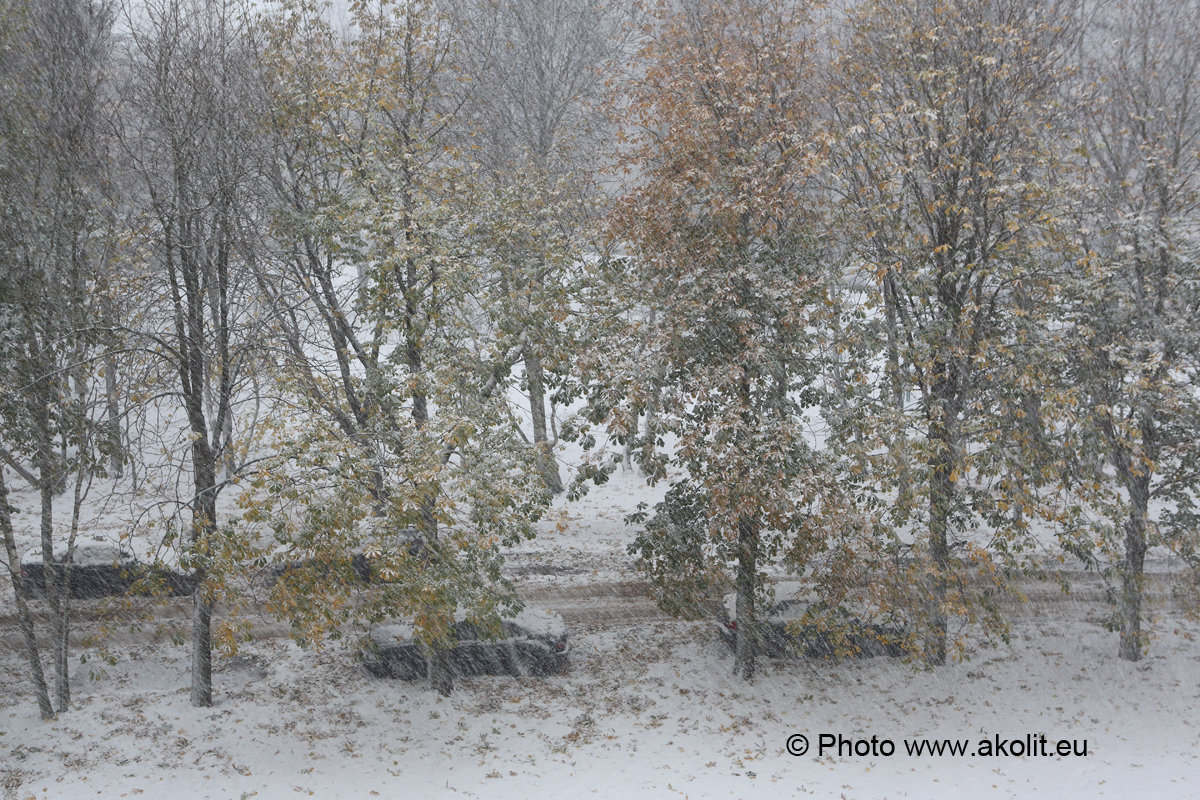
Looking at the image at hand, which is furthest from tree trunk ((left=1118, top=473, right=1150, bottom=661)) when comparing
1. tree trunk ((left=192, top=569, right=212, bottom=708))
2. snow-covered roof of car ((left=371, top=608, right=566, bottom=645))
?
tree trunk ((left=192, top=569, right=212, bottom=708))

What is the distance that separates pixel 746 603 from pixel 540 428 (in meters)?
9.28

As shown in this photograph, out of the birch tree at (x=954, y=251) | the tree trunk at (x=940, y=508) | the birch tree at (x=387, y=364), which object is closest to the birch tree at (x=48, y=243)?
the birch tree at (x=387, y=364)

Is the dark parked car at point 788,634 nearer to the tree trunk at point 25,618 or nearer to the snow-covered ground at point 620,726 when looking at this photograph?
the snow-covered ground at point 620,726

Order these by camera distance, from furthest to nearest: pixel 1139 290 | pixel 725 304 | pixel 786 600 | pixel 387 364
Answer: pixel 786 600 → pixel 1139 290 → pixel 725 304 → pixel 387 364

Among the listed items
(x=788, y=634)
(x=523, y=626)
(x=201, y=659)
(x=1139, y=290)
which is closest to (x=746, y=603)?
(x=788, y=634)

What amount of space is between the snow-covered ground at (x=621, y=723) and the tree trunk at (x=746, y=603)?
0.31m

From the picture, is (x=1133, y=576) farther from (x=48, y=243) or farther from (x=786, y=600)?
(x=48, y=243)

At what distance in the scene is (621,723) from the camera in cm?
1190

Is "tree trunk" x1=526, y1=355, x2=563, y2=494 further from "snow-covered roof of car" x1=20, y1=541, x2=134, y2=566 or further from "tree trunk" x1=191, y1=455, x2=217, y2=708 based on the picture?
"snow-covered roof of car" x1=20, y1=541, x2=134, y2=566

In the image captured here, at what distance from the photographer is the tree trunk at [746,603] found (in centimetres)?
1191

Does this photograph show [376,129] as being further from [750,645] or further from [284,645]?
[750,645]

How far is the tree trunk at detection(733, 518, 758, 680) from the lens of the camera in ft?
39.1

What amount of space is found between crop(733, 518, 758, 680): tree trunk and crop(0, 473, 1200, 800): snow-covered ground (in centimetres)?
31

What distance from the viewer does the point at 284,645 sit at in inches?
535
